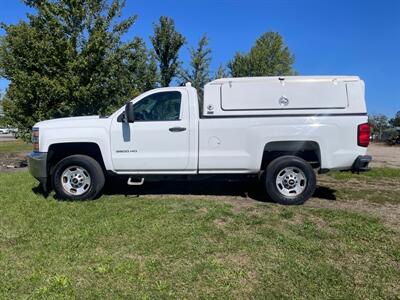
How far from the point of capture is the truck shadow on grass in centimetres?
780

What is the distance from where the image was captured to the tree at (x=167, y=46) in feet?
51.4

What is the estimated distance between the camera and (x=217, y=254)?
4.59m

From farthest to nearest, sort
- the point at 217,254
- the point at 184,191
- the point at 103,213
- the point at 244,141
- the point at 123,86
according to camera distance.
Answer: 1. the point at 123,86
2. the point at 184,191
3. the point at 244,141
4. the point at 103,213
5. the point at 217,254

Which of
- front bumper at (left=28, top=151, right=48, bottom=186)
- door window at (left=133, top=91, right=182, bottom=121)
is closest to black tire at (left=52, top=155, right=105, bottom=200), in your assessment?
front bumper at (left=28, top=151, right=48, bottom=186)

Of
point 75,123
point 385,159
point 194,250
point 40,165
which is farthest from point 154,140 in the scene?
point 385,159

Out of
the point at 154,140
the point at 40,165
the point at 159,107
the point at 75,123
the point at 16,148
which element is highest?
the point at 159,107

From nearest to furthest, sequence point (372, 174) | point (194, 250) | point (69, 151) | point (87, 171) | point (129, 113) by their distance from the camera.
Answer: point (194, 250) → point (129, 113) → point (87, 171) → point (69, 151) → point (372, 174)

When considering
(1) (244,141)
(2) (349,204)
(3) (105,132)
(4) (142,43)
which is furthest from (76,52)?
(2) (349,204)

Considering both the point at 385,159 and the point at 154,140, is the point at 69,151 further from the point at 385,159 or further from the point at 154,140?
the point at 385,159

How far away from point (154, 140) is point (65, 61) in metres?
6.55

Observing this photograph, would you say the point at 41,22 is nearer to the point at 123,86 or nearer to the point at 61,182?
the point at 123,86

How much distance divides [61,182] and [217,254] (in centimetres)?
365

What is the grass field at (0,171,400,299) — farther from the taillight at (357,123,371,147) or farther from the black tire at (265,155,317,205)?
the taillight at (357,123,371,147)

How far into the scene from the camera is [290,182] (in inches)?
274
